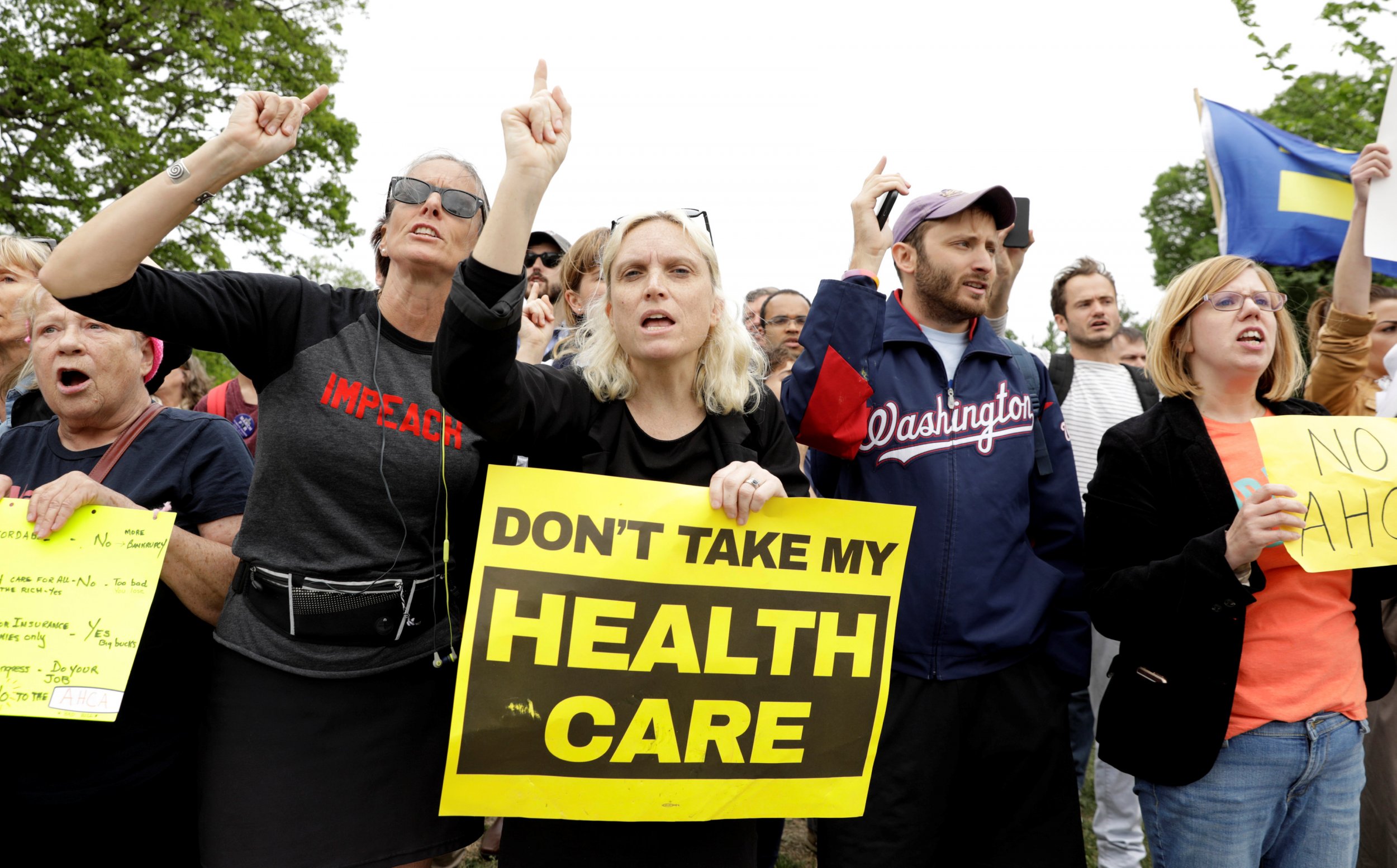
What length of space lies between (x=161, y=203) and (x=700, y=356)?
1.28 metres

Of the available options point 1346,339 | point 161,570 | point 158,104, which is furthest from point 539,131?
point 158,104

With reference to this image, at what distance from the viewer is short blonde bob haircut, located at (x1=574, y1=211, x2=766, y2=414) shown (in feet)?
7.75

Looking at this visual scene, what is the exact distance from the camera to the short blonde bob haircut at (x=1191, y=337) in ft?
9.25

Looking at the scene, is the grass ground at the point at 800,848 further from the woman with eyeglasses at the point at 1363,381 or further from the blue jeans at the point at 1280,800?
the blue jeans at the point at 1280,800

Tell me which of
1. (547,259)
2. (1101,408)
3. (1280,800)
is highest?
(547,259)

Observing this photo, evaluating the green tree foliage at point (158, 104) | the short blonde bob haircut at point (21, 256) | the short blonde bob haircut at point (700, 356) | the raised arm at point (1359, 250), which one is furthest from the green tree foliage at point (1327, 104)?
the green tree foliage at point (158, 104)

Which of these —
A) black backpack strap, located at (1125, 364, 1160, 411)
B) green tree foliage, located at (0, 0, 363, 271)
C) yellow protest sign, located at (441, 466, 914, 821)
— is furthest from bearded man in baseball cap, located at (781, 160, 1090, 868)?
green tree foliage, located at (0, 0, 363, 271)

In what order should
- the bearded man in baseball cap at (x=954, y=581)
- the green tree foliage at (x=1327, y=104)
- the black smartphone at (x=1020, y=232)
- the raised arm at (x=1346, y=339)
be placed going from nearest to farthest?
the bearded man in baseball cap at (x=954, y=581)
the raised arm at (x=1346, y=339)
the black smartphone at (x=1020, y=232)
the green tree foliage at (x=1327, y=104)

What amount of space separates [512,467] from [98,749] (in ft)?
4.44

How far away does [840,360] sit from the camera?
9.02ft

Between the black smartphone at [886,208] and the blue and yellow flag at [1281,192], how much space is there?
10.1 feet

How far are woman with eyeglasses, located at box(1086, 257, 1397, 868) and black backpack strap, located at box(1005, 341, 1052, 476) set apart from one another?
202 mm

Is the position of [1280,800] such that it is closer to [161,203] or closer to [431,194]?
[431,194]

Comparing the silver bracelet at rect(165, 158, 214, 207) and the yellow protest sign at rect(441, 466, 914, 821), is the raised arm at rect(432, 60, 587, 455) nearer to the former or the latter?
the yellow protest sign at rect(441, 466, 914, 821)
